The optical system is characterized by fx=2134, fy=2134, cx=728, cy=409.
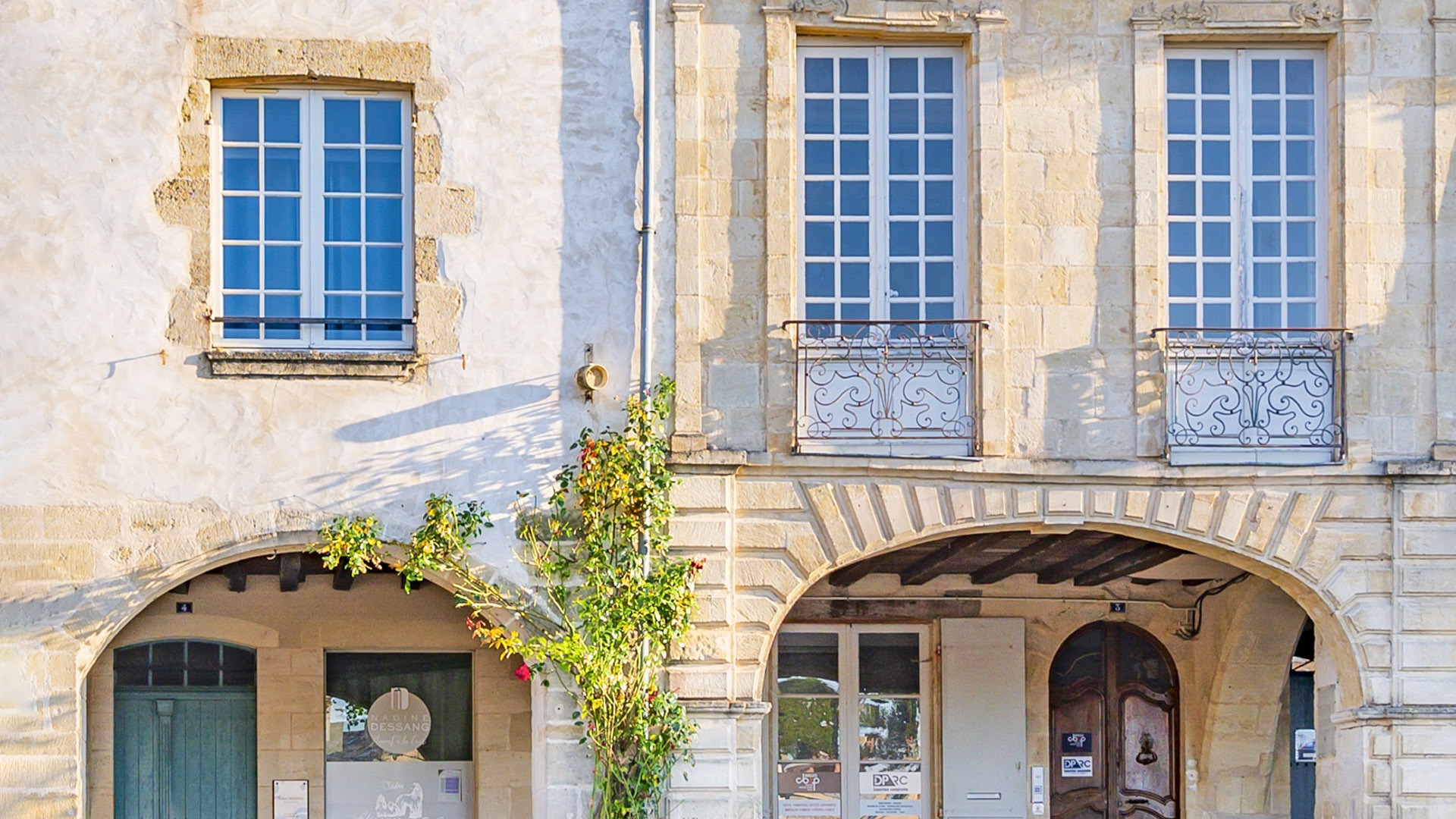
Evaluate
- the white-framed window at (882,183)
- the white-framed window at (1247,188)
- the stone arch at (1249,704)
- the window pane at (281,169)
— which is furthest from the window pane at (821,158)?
the stone arch at (1249,704)

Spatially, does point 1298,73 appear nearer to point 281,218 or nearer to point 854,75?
point 854,75

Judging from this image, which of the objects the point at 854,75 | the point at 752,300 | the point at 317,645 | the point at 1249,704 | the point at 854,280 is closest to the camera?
the point at 752,300

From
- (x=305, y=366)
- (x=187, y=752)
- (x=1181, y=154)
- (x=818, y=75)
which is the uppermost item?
(x=818, y=75)

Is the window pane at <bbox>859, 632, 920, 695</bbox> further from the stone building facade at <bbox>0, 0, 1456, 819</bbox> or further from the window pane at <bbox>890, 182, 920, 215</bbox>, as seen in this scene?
the window pane at <bbox>890, 182, 920, 215</bbox>

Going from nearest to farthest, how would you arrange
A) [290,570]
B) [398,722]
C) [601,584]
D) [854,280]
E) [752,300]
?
[601,584]
[752,300]
[854,280]
[290,570]
[398,722]

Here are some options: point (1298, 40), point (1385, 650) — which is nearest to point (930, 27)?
point (1298, 40)

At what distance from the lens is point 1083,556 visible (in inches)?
451

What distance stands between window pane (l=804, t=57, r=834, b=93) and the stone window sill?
7.82ft

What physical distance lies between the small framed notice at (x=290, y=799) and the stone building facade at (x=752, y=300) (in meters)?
1.74

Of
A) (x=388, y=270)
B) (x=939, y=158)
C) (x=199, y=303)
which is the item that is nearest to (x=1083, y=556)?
(x=939, y=158)

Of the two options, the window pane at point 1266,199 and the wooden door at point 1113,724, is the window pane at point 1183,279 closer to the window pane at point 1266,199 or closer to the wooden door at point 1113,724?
the window pane at point 1266,199

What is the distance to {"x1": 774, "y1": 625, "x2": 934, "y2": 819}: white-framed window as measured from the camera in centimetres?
1251

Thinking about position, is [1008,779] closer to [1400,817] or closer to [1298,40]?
[1400,817]

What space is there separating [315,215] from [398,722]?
10.2 ft
